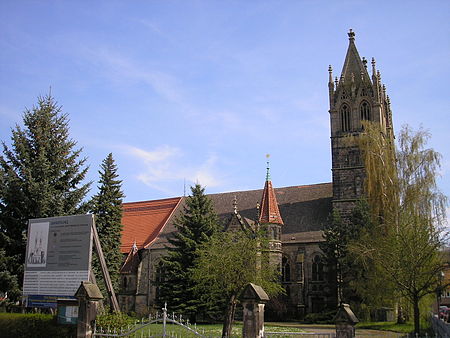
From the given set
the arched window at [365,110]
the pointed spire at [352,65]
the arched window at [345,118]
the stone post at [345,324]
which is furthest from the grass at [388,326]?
the pointed spire at [352,65]

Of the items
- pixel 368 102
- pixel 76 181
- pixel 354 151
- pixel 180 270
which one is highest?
pixel 368 102

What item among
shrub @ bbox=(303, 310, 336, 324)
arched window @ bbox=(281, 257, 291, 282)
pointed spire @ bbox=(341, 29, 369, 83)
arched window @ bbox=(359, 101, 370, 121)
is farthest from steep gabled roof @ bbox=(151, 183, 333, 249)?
pointed spire @ bbox=(341, 29, 369, 83)

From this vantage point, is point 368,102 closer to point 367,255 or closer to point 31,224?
point 367,255

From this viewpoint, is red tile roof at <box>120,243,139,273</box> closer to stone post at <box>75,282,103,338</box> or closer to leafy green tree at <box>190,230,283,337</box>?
leafy green tree at <box>190,230,283,337</box>

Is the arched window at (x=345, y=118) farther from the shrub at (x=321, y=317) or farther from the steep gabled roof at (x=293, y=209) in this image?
the shrub at (x=321, y=317)

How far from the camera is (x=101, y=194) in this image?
3409 centimetres

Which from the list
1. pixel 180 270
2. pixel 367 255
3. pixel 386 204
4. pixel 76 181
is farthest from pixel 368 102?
pixel 76 181

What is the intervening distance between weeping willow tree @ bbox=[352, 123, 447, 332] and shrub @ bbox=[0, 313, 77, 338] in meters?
12.9

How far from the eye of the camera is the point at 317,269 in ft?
126

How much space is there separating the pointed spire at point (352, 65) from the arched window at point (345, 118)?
243 cm

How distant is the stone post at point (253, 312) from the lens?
12.3 metres

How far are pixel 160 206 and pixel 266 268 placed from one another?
76.6 feet

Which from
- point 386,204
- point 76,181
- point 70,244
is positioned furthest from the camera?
point 386,204

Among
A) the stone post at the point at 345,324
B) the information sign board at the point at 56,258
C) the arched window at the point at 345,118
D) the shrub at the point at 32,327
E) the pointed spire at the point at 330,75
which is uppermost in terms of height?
the pointed spire at the point at 330,75
